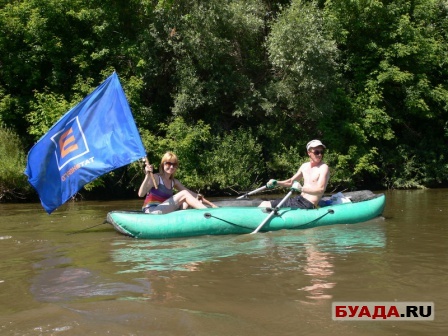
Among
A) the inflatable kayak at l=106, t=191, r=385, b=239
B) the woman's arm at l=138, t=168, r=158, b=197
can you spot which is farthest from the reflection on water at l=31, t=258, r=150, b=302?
the woman's arm at l=138, t=168, r=158, b=197

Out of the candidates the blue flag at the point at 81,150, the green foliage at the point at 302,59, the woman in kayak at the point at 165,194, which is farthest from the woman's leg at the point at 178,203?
the green foliage at the point at 302,59

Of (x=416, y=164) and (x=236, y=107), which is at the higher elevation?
(x=236, y=107)

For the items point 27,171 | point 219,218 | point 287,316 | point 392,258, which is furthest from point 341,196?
point 287,316

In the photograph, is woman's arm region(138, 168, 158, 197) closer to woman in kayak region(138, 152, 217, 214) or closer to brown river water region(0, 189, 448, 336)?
woman in kayak region(138, 152, 217, 214)

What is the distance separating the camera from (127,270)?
547 cm

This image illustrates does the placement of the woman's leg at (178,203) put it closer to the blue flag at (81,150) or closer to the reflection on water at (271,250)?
the reflection on water at (271,250)

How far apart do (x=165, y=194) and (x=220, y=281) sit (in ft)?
11.2

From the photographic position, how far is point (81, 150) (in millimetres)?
7754

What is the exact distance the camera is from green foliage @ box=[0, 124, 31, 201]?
14172 mm

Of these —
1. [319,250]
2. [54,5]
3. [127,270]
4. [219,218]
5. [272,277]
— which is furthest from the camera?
[54,5]

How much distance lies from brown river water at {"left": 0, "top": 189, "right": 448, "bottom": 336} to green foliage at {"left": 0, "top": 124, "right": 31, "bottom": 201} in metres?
6.52

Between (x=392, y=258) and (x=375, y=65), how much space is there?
14.6m

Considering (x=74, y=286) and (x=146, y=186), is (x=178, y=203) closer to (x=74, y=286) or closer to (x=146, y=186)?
(x=146, y=186)

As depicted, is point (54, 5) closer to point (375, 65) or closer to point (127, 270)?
point (375, 65)
